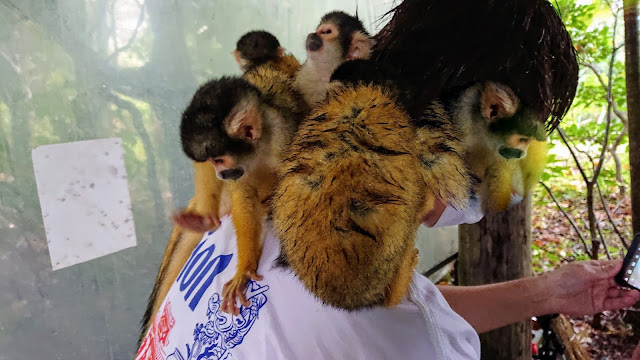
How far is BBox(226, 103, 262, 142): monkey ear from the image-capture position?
2.41ft

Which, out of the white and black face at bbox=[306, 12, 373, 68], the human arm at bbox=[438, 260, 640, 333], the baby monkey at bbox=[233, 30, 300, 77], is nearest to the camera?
the white and black face at bbox=[306, 12, 373, 68]

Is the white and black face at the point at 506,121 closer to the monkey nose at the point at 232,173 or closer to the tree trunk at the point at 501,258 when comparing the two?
the monkey nose at the point at 232,173

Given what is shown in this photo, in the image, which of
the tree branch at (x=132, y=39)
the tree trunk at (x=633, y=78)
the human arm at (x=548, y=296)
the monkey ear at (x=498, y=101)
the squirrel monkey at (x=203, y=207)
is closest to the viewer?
the monkey ear at (x=498, y=101)

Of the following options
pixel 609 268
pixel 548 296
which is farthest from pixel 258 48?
pixel 609 268

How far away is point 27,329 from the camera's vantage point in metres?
1.30

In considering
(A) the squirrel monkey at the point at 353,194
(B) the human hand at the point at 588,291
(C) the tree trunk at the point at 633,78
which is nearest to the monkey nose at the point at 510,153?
(A) the squirrel monkey at the point at 353,194

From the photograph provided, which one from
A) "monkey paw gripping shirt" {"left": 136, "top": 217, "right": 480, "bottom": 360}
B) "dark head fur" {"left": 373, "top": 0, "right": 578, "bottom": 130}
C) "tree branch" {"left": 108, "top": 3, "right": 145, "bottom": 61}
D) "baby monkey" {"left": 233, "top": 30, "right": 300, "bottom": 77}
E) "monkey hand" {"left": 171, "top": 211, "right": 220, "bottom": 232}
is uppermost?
"tree branch" {"left": 108, "top": 3, "right": 145, "bottom": 61}

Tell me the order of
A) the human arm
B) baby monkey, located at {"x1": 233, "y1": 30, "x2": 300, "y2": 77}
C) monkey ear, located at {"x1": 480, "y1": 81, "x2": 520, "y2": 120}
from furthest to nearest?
1. the human arm
2. baby monkey, located at {"x1": 233, "y1": 30, "x2": 300, "y2": 77}
3. monkey ear, located at {"x1": 480, "y1": 81, "x2": 520, "y2": 120}

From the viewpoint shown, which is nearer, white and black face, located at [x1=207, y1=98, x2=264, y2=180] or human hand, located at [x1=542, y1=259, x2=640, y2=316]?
white and black face, located at [x1=207, y1=98, x2=264, y2=180]

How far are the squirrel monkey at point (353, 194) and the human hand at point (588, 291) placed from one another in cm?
103

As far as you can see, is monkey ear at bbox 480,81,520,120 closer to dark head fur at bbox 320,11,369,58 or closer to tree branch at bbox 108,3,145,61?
dark head fur at bbox 320,11,369,58

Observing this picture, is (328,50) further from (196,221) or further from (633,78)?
(633,78)

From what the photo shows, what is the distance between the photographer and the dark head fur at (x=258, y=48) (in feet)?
3.51

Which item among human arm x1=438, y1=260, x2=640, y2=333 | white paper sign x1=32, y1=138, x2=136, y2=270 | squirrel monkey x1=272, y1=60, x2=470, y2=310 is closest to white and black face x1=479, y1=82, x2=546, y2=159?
squirrel monkey x1=272, y1=60, x2=470, y2=310
